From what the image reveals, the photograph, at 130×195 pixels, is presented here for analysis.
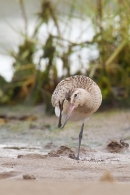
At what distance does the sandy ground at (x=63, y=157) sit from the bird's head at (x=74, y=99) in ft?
1.20

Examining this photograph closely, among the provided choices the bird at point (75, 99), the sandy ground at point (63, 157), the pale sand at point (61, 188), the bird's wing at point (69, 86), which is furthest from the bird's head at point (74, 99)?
the pale sand at point (61, 188)

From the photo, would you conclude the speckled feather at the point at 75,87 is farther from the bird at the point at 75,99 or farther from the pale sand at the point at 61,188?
the pale sand at the point at 61,188

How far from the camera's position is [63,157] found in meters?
5.86

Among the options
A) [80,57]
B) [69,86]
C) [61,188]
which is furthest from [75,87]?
[80,57]

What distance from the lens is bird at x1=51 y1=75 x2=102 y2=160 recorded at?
6113 millimetres

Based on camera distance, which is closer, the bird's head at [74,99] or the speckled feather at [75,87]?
the bird's head at [74,99]

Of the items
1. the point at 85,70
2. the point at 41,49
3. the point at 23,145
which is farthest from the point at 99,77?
the point at 23,145

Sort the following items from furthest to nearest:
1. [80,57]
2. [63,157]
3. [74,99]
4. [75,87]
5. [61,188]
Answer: [80,57] < [75,87] < [74,99] < [63,157] < [61,188]

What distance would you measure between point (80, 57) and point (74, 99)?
125 inches

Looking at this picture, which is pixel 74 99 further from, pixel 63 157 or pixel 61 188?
pixel 61 188

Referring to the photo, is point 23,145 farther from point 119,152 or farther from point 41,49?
point 41,49

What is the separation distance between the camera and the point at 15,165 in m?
5.42

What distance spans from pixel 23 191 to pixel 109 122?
451cm

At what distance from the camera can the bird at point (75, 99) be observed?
6113 mm
